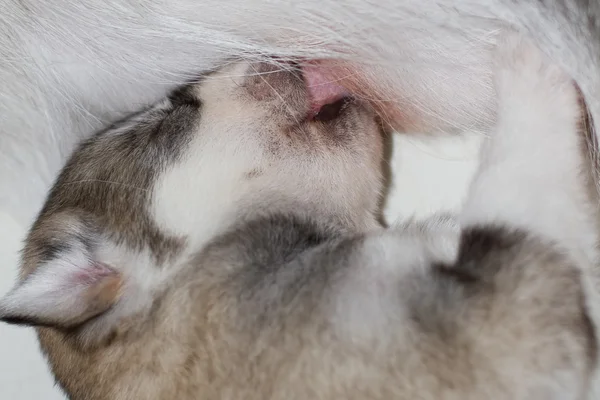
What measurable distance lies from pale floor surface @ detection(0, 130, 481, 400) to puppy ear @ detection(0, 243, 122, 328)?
45 cm

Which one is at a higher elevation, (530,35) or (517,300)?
(530,35)

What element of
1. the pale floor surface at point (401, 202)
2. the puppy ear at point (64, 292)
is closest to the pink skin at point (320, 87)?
the pale floor surface at point (401, 202)

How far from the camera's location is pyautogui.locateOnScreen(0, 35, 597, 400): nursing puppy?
890mm

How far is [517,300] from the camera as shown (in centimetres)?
88

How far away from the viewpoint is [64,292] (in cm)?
96

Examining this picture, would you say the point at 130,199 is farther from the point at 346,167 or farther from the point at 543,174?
the point at 543,174

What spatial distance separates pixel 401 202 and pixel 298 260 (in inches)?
14.0

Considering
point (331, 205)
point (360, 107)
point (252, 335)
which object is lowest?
point (252, 335)

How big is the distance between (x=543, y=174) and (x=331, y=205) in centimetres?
29

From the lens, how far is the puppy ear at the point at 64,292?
0.93 metres

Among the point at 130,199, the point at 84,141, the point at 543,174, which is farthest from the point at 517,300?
the point at 84,141

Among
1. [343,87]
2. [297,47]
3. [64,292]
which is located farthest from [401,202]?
[64,292]

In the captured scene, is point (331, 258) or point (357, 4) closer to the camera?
point (357, 4)

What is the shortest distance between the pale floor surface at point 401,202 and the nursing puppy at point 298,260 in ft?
0.51
